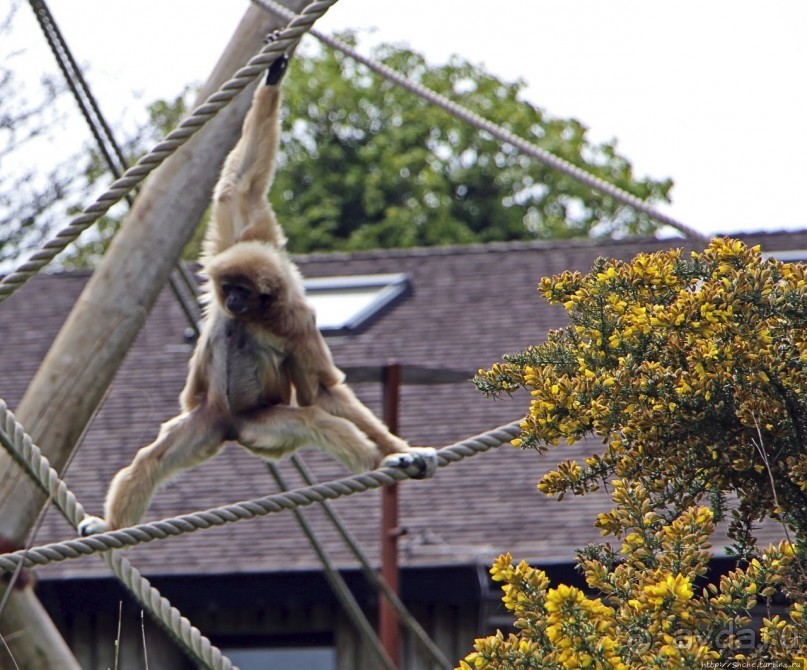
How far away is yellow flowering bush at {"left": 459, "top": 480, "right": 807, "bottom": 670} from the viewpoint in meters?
3.36

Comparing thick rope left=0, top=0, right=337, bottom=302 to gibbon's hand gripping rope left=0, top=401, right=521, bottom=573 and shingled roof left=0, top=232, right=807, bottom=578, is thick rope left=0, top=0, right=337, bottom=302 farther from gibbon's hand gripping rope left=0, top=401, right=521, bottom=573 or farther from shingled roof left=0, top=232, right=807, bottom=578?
shingled roof left=0, top=232, right=807, bottom=578

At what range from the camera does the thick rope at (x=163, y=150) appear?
484 cm

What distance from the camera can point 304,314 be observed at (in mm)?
7223

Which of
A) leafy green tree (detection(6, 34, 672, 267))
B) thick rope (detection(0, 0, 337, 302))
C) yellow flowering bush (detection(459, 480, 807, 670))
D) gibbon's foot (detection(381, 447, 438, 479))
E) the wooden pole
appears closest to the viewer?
yellow flowering bush (detection(459, 480, 807, 670))

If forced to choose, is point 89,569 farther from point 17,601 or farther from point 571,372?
point 571,372

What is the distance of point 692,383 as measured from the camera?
3.72m

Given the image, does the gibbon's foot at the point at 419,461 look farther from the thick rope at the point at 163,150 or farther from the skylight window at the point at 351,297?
the skylight window at the point at 351,297

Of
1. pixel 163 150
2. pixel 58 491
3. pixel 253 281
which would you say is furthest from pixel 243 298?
pixel 58 491

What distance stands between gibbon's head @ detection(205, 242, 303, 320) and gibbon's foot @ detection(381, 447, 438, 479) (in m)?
1.23

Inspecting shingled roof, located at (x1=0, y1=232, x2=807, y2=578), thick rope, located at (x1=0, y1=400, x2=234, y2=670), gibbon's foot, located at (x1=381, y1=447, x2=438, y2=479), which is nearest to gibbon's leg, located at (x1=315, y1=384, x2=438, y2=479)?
gibbon's foot, located at (x1=381, y1=447, x2=438, y2=479)

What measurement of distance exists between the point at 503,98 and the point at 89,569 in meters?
25.4

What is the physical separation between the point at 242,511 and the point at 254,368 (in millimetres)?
2542

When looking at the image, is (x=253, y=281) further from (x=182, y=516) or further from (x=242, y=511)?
(x=182, y=516)

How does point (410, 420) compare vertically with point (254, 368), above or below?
above
